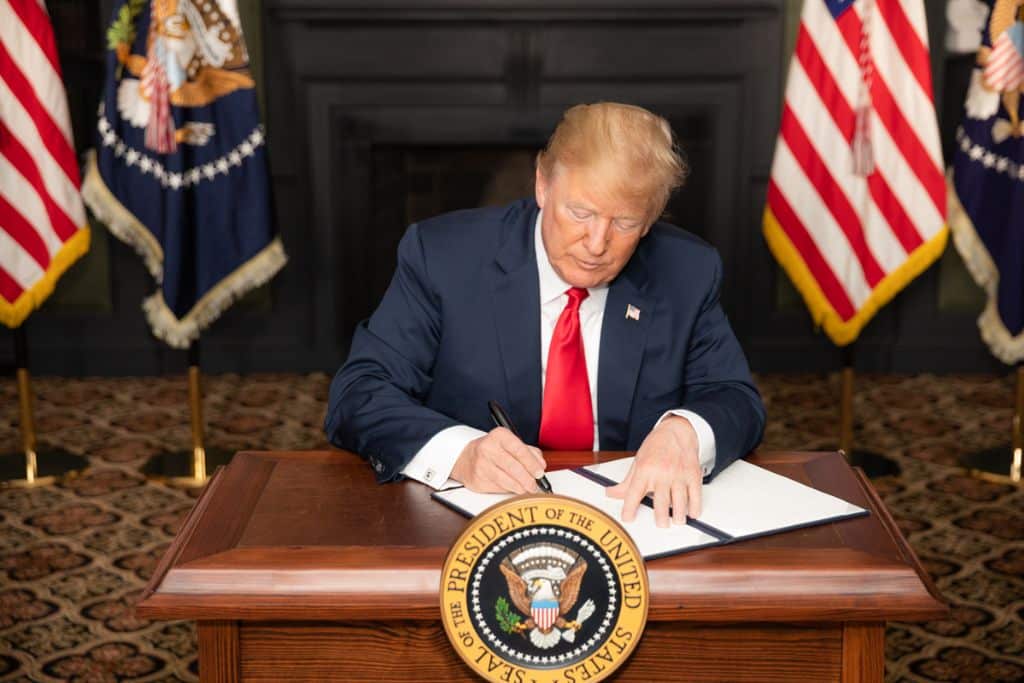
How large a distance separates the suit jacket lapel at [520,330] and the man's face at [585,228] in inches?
4.3

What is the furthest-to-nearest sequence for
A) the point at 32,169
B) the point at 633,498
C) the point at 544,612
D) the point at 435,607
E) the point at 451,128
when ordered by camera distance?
the point at 451,128, the point at 32,169, the point at 633,498, the point at 435,607, the point at 544,612

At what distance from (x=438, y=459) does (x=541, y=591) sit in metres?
0.52

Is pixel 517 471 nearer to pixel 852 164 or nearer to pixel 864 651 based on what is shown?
A: pixel 864 651

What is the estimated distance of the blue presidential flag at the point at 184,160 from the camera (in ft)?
14.0

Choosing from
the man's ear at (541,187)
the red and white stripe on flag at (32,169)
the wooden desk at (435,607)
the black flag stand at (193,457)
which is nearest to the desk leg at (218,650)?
the wooden desk at (435,607)

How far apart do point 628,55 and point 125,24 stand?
214cm

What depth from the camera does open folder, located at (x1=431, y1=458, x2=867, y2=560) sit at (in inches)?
62.5

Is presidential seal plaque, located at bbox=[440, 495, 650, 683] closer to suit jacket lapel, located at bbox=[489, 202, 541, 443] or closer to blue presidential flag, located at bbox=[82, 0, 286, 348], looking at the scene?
suit jacket lapel, located at bbox=[489, 202, 541, 443]

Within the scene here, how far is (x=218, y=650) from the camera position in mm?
1493

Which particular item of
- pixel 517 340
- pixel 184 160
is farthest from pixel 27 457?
pixel 517 340

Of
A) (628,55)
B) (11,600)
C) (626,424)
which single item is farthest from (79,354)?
(626,424)

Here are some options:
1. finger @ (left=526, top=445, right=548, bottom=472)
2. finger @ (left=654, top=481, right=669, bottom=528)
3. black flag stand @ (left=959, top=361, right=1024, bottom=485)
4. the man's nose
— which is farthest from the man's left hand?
black flag stand @ (left=959, top=361, right=1024, bottom=485)

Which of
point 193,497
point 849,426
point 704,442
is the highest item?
point 704,442

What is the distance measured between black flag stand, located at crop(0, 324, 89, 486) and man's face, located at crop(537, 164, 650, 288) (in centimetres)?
290
